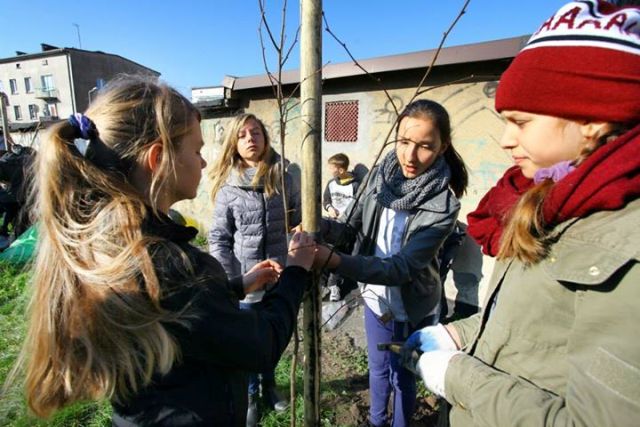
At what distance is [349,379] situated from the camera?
3.08m

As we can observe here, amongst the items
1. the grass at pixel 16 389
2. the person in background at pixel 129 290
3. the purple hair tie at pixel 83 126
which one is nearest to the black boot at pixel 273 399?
the grass at pixel 16 389

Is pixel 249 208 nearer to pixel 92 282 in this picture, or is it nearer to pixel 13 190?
pixel 92 282

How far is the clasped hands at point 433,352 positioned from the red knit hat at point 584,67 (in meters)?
0.76

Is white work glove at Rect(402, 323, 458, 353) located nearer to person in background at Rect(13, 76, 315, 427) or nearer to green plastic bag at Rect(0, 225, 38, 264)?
person in background at Rect(13, 76, 315, 427)

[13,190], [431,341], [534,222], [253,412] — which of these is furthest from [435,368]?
[13,190]

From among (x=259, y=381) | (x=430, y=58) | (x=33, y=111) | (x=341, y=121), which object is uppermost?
(x=33, y=111)

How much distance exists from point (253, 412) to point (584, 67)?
2.67m

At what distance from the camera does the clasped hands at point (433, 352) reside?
3.61 feet

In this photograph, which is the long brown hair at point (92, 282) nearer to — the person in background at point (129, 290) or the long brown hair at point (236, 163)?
the person in background at point (129, 290)

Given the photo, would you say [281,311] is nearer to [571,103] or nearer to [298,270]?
[298,270]

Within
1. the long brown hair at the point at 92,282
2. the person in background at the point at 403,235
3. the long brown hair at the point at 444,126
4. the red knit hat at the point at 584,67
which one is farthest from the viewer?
the long brown hair at the point at 444,126

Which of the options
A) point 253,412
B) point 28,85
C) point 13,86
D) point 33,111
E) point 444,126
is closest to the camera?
point 444,126

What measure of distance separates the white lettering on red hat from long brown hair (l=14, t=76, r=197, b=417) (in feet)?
3.93

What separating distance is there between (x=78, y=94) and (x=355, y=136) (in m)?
39.9
